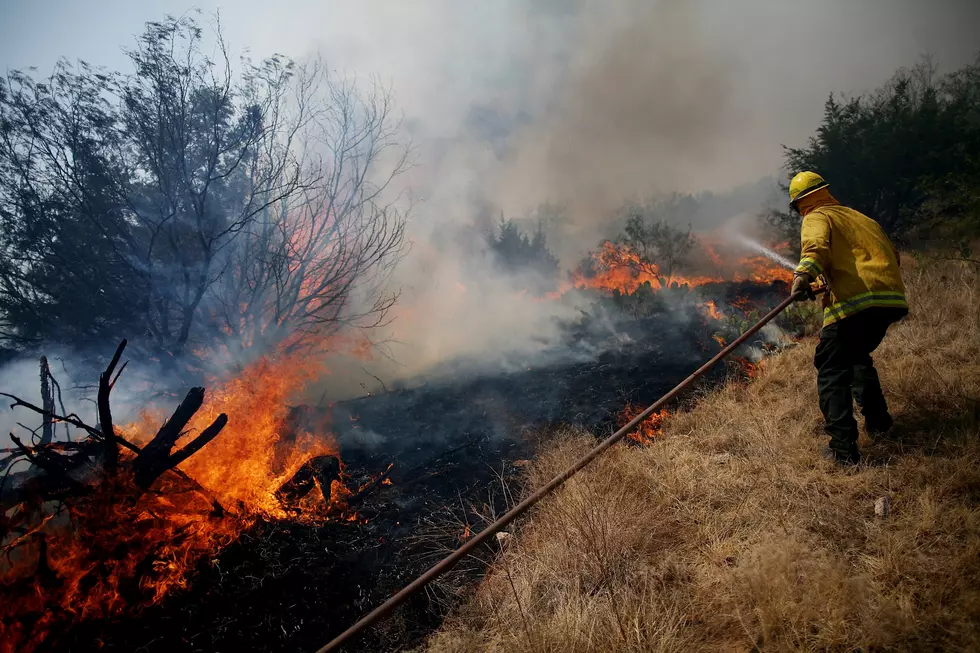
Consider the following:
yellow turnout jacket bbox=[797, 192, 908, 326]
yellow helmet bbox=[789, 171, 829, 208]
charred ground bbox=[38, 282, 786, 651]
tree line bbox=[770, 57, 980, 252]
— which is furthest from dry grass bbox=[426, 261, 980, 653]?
tree line bbox=[770, 57, 980, 252]

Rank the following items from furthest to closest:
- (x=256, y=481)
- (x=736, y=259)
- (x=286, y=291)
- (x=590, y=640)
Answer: (x=736, y=259), (x=286, y=291), (x=256, y=481), (x=590, y=640)

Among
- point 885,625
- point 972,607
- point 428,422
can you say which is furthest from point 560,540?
point 428,422

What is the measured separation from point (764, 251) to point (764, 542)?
1464 centimetres

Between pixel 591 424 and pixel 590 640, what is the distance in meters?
4.08

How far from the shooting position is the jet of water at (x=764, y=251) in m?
11.7

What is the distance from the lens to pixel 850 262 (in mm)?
3098

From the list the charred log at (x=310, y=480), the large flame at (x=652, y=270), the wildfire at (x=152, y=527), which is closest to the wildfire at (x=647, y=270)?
the large flame at (x=652, y=270)

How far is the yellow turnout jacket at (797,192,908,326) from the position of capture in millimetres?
2980

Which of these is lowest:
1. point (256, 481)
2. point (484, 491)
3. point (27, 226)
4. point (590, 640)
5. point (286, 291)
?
point (590, 640)

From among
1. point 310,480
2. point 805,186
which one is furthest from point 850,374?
point 310,480

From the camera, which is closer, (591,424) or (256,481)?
(256,481)

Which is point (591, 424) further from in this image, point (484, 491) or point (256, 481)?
point (256, 481)

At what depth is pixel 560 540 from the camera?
297cm

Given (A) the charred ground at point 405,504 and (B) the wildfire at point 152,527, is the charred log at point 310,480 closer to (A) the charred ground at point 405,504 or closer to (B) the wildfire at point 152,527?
(B) the wildfire at point 152,527
